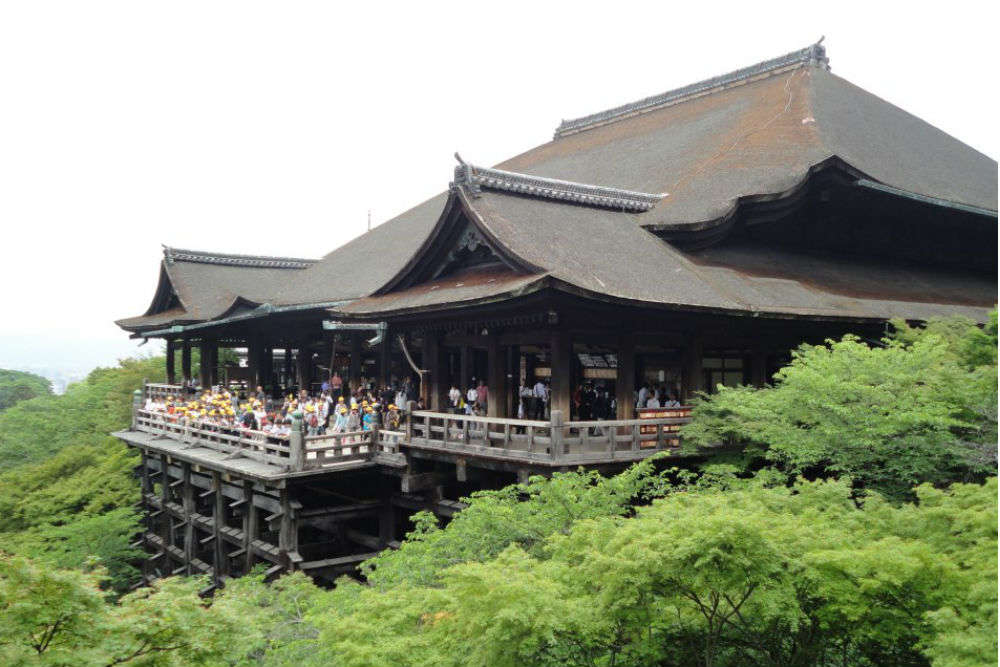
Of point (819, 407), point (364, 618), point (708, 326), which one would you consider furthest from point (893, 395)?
point (364, 618)

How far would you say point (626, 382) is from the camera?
15.9 metres

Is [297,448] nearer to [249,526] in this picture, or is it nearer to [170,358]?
[249,526]

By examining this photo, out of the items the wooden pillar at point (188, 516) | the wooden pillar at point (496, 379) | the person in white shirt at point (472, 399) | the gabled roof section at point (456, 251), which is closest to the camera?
the gabled roof section at point (456, 251)

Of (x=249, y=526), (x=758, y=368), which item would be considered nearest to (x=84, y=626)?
(x=249, y=526)

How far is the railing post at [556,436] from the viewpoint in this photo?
544 inches

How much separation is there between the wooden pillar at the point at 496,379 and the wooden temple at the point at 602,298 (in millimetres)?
42

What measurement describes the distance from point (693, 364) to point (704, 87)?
17288mm

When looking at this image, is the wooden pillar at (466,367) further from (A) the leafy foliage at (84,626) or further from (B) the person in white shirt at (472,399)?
(A) the leafy foliage at (84,626)

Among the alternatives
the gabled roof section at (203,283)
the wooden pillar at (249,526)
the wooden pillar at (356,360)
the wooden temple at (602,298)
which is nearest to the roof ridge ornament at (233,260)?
the gabled roof section at (203,283)

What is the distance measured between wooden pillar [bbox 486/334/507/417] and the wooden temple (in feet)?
0.14

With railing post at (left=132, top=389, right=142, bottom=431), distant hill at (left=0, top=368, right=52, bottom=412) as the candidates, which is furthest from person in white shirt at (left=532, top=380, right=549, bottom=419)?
distant hill at (left=0, top=368, right=52, bottom=412)

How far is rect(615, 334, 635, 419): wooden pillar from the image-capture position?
15883mm

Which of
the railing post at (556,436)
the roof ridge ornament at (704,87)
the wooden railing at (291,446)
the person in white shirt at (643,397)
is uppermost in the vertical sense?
the roof ridge ornament at (704,87)

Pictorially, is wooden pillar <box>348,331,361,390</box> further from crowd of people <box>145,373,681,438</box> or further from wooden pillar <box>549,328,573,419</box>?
wooden pillar <box>549,328,573,419</box>
